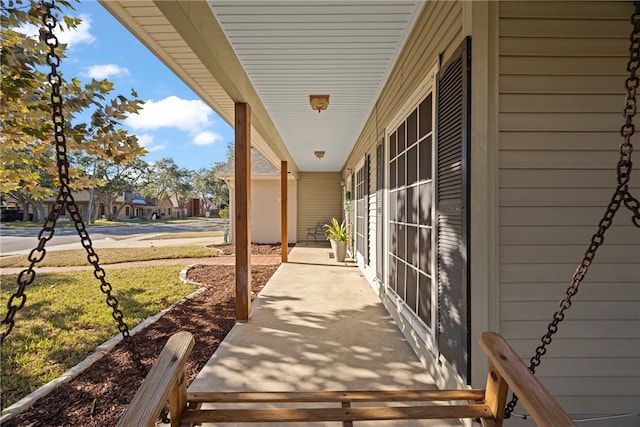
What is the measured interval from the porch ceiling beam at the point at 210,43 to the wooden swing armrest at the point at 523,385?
2396 mm

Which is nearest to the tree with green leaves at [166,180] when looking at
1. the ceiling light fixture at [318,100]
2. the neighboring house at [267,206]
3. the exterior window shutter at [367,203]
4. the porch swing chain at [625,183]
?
the neighboring house at [267,206]

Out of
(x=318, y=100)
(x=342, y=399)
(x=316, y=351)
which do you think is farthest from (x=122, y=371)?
Result: (x=318, y=100)

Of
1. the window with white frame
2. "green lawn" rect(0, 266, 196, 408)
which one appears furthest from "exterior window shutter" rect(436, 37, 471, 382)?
"green lawn" rect(0, 266, 196, 408)

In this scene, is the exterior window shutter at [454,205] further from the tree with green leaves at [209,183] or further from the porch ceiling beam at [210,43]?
the tree with green leaves at [209,183]

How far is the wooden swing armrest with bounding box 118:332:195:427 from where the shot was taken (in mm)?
926

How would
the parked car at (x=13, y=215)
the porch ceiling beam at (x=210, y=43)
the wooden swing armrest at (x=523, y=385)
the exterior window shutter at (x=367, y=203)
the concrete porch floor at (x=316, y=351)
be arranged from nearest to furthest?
the wooden swing armrest at (x=523, y=385) → the porch ceiling beam at (x=210, y=43) → the concrete porch floor at (x=316, y=351) → the exterior window shutter at (x=367, y=203) → the parked car at (x=13, y=215)

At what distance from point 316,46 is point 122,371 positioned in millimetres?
3198

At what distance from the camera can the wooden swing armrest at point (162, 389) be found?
93 cm

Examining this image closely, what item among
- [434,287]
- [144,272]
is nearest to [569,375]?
[434,287]

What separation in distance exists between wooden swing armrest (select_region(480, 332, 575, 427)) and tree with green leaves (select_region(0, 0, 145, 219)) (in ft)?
9.20

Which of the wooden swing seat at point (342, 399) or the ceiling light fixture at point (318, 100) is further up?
the ceiling light fixture at point (318, 100)

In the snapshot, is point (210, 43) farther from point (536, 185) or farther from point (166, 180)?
point (166, 180)

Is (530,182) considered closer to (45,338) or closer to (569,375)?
(569,375)

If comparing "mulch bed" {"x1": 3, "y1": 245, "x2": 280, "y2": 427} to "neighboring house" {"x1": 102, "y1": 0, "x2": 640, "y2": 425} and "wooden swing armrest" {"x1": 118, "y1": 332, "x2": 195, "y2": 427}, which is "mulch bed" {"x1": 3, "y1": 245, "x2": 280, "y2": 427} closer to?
"wooden swing armrest" {"x1": 118, "y1": 332, "x2": 195, "y2": 427}
